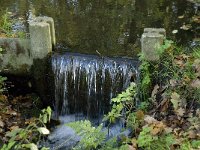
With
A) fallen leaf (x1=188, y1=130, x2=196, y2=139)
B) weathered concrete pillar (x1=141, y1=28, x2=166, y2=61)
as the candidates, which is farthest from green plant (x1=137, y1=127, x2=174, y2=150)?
weathered concrete pillar (x1=141, y1=28, x2=166, y2=61)

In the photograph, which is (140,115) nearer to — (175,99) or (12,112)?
(175,99)

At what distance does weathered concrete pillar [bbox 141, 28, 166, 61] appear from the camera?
5.95m

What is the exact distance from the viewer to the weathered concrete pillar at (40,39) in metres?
6.50

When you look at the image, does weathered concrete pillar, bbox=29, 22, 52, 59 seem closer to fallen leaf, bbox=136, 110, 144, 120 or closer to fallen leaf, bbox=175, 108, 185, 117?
fallen leaf, bbox=136, 110, 144, 120

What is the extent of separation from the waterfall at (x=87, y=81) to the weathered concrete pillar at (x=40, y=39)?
0.79 ft

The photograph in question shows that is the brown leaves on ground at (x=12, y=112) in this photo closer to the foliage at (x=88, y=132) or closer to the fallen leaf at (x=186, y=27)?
the foliage at (x=88, y=132)

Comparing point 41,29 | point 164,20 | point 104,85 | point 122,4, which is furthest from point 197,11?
point 41,29

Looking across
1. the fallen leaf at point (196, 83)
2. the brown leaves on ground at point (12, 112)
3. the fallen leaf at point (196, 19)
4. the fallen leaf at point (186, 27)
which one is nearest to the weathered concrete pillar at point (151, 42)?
the fallen leaf at point (196, 83)

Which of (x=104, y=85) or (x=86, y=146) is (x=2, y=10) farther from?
(x=86, y=146)

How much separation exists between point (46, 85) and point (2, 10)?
353 centimetres

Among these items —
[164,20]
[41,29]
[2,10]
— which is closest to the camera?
[41,29]

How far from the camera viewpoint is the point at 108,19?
8.80 metres

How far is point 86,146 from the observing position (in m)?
4.54

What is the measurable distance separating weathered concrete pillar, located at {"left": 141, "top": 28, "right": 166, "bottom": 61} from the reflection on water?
1152 millimetres
